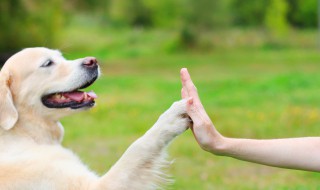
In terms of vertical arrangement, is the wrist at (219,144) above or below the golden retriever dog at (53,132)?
above

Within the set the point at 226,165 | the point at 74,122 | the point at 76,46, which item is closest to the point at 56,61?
the point at 226,165

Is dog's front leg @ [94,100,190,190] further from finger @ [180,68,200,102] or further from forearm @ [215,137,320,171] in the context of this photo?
forearm @ [215,137,320,171]

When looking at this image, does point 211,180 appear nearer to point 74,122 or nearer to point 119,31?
point 74,122

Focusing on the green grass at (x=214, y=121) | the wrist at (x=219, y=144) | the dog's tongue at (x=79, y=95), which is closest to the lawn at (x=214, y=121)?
the green grass at (x=214, y=121)

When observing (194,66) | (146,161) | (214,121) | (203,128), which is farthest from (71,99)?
(194,66)

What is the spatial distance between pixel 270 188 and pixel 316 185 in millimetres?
449

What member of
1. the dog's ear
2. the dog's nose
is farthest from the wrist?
the dog's ear

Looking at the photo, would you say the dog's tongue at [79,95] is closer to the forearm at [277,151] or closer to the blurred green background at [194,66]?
the forearm at [277,151]

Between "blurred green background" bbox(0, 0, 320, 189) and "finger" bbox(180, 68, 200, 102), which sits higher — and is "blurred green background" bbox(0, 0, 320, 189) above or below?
below

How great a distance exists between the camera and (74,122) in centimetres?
1158

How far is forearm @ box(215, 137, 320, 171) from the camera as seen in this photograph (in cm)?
396

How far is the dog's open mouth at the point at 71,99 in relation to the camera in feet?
14.5

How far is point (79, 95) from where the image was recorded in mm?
4531

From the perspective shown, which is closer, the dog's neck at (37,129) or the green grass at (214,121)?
the dog's neck at (37,129)
